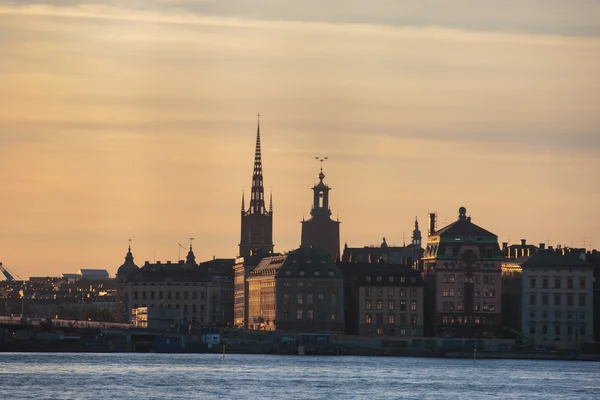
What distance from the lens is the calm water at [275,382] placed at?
149250 mm

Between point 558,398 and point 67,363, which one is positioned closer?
point 558,398

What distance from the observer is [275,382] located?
16575 cm

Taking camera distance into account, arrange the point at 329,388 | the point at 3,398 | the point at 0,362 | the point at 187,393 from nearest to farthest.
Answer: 1. the point at 3,398
2. the point at 187,393
3. the point at 329,388
4. the point at 0,362

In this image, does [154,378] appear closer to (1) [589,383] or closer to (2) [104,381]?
(2) [104,381]

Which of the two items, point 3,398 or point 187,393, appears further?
point 187,393

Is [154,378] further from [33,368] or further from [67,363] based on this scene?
[67,363]

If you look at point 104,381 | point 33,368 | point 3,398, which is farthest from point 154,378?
point 3,398

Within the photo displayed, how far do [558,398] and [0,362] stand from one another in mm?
63772

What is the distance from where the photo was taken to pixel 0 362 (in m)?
198

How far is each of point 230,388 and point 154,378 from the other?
45.0 ft

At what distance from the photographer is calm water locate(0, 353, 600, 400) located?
14925 centimetres

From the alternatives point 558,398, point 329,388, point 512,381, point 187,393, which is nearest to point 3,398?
point 187,393

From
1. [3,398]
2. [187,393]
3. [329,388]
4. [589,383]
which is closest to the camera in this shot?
[3,398]

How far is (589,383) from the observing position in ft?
575
